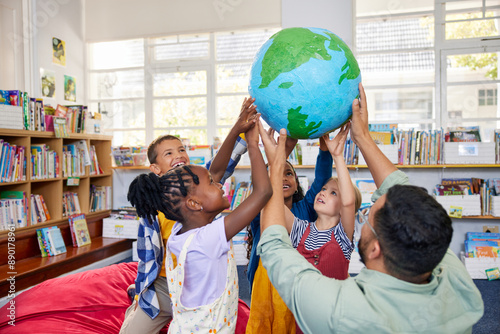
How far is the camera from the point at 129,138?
548cm

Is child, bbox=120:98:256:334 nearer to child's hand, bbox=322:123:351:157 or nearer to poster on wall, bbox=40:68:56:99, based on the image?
child's hand, bbox=322:123:351:157

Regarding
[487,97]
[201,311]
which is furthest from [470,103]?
[201,311]

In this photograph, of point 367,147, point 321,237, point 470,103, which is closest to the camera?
point 367,147

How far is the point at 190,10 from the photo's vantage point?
5098mm

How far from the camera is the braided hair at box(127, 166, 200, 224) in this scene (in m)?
1.44

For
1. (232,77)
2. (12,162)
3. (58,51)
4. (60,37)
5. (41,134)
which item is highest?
(60,37)

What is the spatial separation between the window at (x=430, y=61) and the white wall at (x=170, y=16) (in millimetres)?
1225

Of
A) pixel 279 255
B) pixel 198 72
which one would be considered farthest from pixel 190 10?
pixel 279 255

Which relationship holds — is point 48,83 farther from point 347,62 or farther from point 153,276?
point 347,62

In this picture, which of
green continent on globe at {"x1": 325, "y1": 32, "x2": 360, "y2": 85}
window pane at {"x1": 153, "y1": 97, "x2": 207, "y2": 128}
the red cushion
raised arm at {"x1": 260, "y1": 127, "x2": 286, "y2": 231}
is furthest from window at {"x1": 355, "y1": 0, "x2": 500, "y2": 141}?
raised arm at {"x1": 260, "y1": 127, "x2": 286, "y2": 231}

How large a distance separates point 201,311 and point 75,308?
1.47 meters

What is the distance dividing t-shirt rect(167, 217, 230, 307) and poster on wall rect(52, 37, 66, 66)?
14.8 ft

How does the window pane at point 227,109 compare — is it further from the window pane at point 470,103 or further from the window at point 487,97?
the window at point 487,97

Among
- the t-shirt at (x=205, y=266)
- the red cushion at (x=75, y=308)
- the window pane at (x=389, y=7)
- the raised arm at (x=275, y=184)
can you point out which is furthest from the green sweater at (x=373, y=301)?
the window pane at (x=389, y=7)
